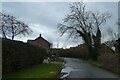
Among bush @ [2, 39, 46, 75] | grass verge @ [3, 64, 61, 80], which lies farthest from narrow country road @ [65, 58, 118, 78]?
bush @ [2, 39, 46, 75]

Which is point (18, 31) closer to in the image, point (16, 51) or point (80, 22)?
point (80, 22)

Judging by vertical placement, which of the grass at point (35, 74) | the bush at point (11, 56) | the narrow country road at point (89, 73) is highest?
the bush at point (11, 56)

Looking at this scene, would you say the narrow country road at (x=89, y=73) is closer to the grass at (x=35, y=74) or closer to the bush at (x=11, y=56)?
the grass at (x=35, y=74)

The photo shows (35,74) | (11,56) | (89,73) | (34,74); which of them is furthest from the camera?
(89,73)

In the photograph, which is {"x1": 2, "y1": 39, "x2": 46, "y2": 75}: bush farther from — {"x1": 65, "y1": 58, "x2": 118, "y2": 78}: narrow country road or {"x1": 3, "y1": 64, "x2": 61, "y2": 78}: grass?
{"x1": 65, "y1": 58, "x2": 118, "y2": 78}: narrow country road

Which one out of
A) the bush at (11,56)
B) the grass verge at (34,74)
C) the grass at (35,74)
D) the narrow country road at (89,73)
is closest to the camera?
the bush at (11,56)

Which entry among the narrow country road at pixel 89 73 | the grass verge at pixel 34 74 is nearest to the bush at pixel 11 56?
the grass verge at pixel 34 74

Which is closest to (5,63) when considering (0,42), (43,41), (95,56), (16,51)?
(0,42)

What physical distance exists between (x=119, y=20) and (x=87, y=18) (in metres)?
15.2

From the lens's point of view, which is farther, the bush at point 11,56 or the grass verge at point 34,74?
the grass verge at point 34,74

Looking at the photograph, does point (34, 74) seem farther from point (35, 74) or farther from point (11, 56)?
point (11, 56)

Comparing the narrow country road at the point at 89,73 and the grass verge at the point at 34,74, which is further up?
the grass verge at the point at 34,74

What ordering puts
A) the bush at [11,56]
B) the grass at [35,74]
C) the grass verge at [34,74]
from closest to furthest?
the bush at [11,56], the grass verge at [34,74], the grass at [35,74]

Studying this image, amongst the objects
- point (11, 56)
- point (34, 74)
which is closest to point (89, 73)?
point (34, 74)
